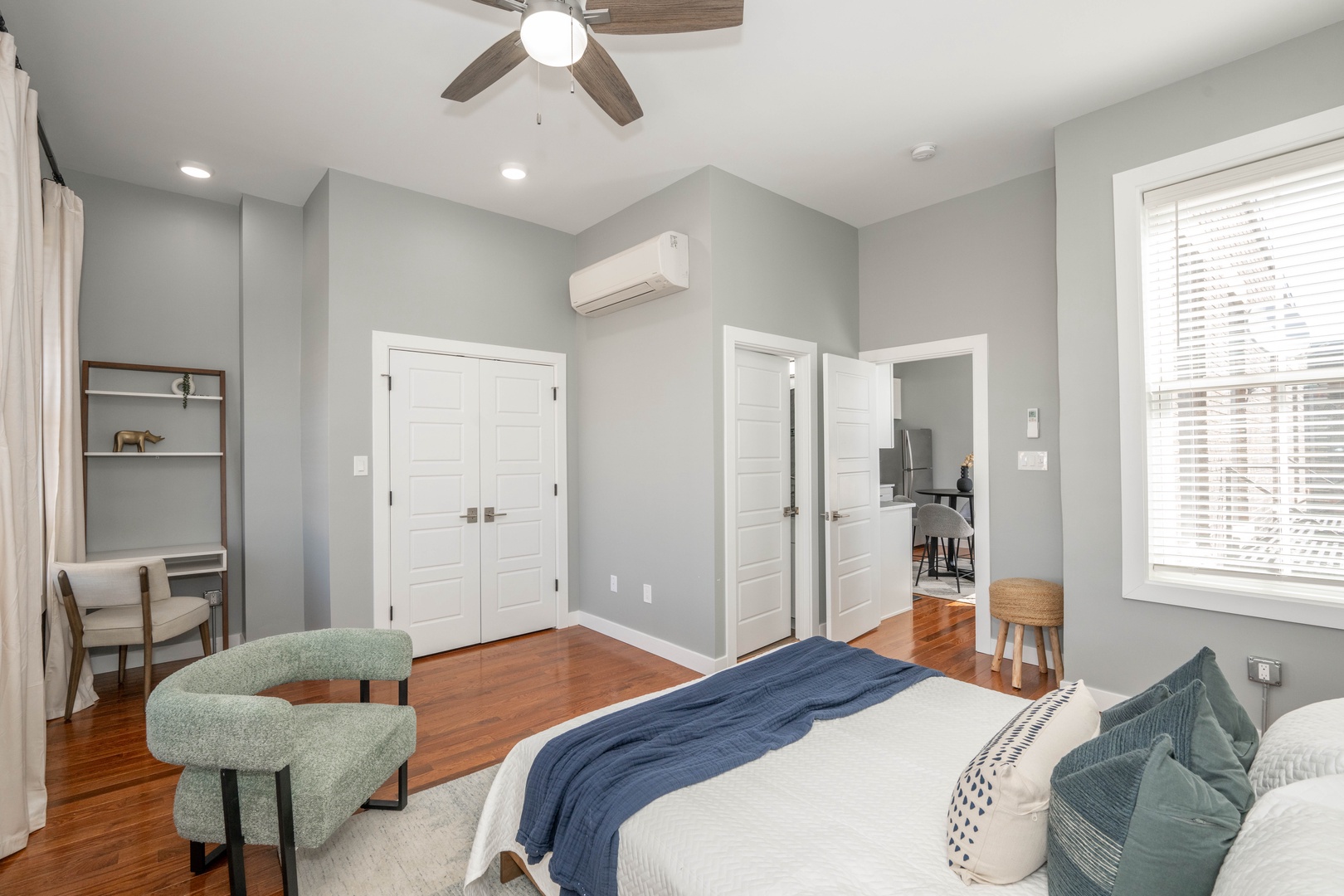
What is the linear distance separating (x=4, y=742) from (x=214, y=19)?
105 inches

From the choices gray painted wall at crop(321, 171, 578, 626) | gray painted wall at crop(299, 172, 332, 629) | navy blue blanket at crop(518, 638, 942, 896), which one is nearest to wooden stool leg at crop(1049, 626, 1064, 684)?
navy blue blanket at crop(518, 638, 942, 896)

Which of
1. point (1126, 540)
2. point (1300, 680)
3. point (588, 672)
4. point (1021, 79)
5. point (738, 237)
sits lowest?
point (588, 672)

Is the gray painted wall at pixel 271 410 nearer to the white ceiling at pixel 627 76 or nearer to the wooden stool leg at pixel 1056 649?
the white ceiling at pixel 627 76

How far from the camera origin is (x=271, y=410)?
4008 millimetres

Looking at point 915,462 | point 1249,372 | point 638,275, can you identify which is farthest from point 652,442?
point 915,462

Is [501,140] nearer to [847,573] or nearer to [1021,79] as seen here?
[1021,79]

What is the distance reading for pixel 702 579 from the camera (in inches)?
144

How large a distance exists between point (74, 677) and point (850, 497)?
446cm

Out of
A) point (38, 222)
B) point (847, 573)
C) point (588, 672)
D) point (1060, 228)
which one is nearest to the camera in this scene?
point (38, 222)

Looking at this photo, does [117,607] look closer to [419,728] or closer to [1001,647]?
[419,728]

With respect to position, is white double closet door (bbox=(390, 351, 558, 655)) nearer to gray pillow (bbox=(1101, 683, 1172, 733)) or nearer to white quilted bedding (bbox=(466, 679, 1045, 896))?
white quilted bedding (bbox=(466, 679, 1045, 896))

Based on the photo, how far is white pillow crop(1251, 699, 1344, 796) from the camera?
104cm

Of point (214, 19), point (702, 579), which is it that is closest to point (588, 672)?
point (702, 579)

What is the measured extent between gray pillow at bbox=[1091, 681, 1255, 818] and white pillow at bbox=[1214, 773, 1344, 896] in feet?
0.23
